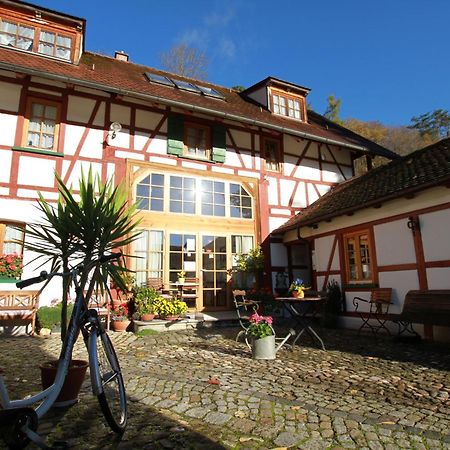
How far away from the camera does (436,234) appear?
607 cm

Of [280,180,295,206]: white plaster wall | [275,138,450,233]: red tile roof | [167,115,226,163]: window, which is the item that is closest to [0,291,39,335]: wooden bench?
[167,115,226,163]: window

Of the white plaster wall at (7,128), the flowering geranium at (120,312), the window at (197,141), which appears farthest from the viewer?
the window at (197,141)

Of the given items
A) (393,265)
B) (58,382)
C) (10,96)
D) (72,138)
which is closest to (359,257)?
(393,265)

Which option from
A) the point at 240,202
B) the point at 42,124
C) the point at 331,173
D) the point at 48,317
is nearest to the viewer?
the point at 48,317

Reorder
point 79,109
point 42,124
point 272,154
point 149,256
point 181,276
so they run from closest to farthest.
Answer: point 42,124, point 79,109, point 149,256, point 181,276, point 272,154

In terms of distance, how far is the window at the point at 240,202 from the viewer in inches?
392

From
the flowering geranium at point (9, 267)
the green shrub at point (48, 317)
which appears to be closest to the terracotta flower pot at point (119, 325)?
the green shrub at point (48, 317)

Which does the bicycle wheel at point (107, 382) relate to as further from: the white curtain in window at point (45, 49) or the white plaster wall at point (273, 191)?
the white curtain in window at point (45, 49)

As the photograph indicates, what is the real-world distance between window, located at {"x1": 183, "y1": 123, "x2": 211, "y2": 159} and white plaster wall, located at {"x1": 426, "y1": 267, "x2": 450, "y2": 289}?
6096mm

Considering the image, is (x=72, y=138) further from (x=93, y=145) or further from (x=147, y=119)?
(x=147, y=119)

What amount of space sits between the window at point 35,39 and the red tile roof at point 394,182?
737 cm

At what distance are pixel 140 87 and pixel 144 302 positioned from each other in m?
5.41

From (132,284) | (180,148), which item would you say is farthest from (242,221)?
(132,284)

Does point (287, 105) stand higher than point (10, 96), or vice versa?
point (287, 105)
